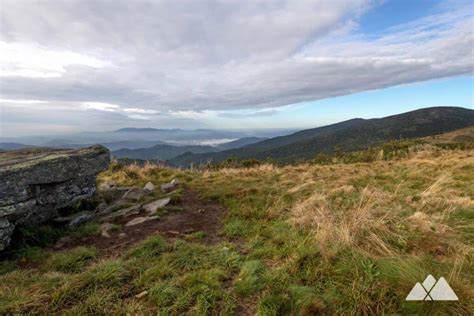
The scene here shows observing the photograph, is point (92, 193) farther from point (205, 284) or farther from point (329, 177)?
point (329, 177)

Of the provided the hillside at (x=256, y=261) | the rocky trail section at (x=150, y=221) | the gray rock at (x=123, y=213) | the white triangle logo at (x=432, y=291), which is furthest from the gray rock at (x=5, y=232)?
the white triangle logo at (x=432, y=291)

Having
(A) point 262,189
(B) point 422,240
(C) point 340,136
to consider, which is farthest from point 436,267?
(C) point 340,136

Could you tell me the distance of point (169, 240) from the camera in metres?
5.70

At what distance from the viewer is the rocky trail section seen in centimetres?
593

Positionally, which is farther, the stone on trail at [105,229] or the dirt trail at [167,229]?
the stone on trail at [105,229]

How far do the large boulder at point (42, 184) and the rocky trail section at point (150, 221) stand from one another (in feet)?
3.12

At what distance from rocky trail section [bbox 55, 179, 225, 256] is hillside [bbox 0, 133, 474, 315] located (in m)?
0.04

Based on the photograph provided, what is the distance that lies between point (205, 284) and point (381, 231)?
3.00 metres

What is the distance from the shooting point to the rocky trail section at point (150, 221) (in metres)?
5.93

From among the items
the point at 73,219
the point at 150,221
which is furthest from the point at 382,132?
the point at 73,219

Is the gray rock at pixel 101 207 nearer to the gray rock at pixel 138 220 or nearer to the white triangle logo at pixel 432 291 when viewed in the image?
the gray rock at pixel 138 220

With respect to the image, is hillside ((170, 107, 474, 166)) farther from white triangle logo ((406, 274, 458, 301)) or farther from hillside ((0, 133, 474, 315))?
white triangle logo ((406, 274, 458, 301))

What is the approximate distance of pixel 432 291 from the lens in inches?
116

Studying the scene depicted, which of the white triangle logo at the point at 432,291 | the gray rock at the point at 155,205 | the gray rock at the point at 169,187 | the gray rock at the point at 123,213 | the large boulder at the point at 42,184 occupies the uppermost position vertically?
the large boulder at the point at 42,184
